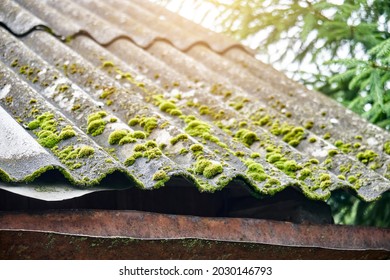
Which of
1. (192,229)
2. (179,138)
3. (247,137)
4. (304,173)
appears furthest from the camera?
(247,137)

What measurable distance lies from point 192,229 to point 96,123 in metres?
0.71

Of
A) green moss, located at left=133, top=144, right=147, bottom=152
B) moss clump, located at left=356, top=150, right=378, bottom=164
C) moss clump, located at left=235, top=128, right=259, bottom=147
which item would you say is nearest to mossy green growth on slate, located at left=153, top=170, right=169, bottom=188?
green moss, located at left=133, top=144, right=147, bottom=152

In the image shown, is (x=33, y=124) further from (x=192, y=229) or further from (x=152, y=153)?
(x=192, y=229)

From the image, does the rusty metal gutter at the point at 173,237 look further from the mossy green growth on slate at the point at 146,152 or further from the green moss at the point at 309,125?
the green moss at the point at 309,125

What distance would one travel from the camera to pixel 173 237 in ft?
8.83

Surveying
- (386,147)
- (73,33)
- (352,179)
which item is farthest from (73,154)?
(73,33)

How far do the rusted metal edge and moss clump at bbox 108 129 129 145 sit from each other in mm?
427

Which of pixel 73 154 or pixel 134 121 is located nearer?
pixel 73 154

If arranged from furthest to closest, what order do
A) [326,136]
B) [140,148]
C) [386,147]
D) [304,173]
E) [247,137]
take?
[326,136], [386,147], [247,137], [304,173], [140,148]

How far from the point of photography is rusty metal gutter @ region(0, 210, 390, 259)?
2471mm

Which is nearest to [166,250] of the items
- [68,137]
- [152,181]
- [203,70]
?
[152,181]

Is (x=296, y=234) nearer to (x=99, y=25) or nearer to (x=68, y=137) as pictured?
(x=68, y=137)

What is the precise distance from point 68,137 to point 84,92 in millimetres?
603
